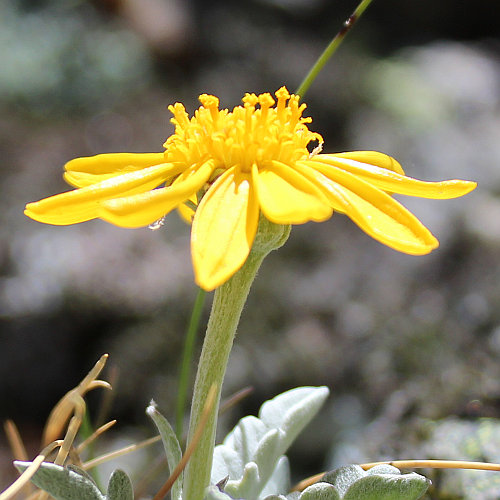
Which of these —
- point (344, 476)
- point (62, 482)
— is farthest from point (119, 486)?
point (344, 476)

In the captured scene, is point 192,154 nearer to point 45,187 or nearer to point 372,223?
point 372,223

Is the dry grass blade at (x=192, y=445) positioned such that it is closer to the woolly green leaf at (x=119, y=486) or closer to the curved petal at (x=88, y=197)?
the woolly green leaf at (x=119, y=486)

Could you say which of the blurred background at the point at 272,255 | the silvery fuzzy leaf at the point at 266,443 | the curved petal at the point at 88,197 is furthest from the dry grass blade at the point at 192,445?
the blurred background at the point at 272,255

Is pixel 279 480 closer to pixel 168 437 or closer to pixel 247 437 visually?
pixel 247 437

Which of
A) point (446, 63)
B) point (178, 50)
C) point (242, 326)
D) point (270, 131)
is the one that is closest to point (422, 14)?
point (446, 63)

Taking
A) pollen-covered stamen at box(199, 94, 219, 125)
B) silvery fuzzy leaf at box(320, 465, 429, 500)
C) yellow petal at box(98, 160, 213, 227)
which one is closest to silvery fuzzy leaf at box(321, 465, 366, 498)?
silvery fuzzy leaf at box(320, 465, 429, 500)
